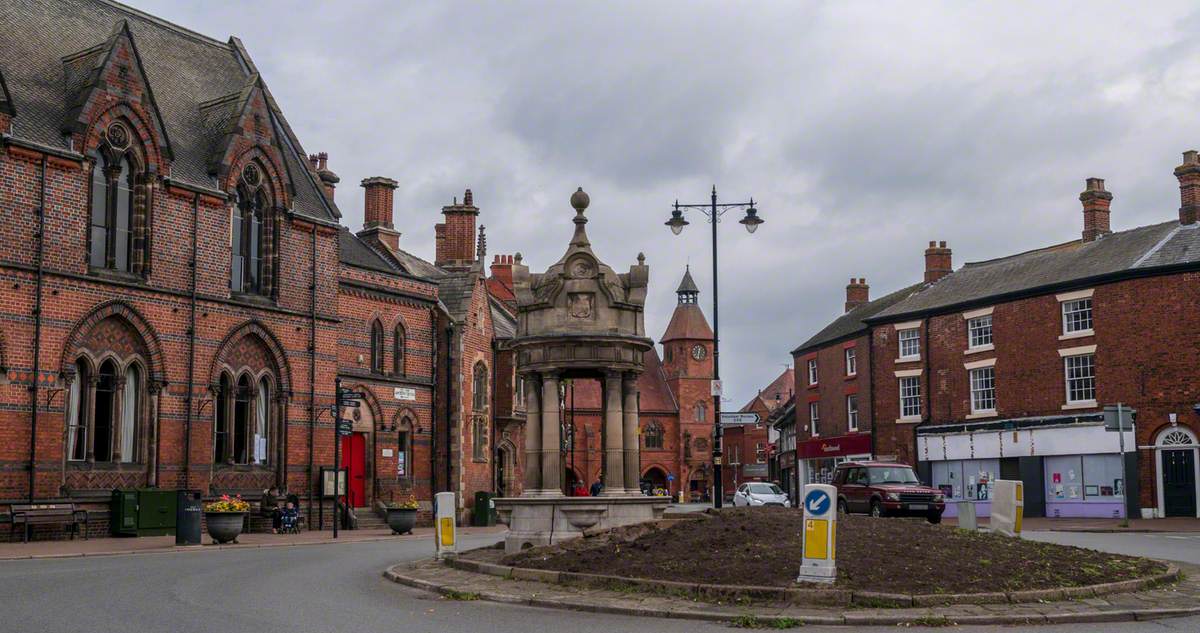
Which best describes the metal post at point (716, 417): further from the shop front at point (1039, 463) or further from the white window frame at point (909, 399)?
the white window frame at point (909, 399)

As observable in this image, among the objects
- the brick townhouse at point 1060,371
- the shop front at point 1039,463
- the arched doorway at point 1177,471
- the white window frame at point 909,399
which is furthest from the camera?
the white window frame at point 909,399

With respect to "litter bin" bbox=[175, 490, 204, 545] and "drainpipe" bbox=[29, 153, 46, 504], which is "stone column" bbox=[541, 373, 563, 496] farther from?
"drainpipe" bbox=[29, 153, 46, 504]

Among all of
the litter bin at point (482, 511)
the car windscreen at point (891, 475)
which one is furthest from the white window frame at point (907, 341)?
the car windscreen at point (891, 475)

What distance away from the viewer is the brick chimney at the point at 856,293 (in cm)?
6228

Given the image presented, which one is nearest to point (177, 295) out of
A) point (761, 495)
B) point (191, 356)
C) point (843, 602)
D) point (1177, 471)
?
point (191, 356)

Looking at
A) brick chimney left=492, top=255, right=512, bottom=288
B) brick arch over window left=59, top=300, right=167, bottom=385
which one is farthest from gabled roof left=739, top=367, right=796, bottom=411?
brick arch over window left=59, top=300, right=167, bottom=385

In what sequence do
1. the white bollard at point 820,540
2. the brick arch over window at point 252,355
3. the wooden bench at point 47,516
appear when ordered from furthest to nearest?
1. the brick arch over window at point 252,355
2. the wooden bench at point 47,516
3. the white bollard at point 820,540

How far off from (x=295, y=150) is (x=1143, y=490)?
2981cm

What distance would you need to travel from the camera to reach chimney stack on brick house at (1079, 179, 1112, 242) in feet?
148

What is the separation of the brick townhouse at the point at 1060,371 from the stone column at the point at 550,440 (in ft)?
61.4

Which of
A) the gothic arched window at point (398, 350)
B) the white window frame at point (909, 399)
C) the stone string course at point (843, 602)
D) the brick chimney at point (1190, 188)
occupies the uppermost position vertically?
the brick chimney at point (1190, 188)

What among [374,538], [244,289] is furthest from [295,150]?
[374,538]

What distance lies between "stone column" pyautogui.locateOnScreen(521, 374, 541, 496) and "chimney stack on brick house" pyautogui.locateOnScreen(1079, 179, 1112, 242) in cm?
3228

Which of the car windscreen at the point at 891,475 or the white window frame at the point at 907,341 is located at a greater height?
the white window frame at the point at 907,341
